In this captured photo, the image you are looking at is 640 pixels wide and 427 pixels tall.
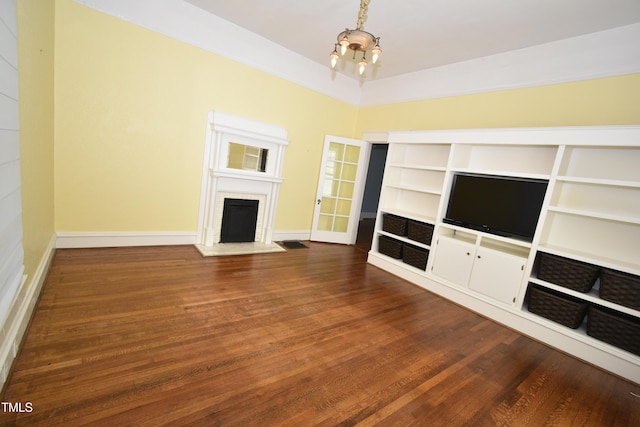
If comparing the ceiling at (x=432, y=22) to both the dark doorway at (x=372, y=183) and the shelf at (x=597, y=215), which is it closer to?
the shelf at (x=597, y=215)

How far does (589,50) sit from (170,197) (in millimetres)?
5212

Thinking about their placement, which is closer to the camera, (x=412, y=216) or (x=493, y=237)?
(x=493, y=237)

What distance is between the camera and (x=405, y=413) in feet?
5.79

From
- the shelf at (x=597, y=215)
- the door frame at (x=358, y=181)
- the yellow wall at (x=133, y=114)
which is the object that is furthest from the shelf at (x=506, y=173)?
the yellow wall at (x=133, y=114)

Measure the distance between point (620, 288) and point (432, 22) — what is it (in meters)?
3.18

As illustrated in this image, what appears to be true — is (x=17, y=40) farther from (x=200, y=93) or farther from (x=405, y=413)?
(x=405, y=413)

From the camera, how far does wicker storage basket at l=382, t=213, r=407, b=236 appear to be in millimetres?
4203

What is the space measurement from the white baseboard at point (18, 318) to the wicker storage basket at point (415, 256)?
12.8ft

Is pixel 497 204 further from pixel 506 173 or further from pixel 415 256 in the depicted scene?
pixel 415 256

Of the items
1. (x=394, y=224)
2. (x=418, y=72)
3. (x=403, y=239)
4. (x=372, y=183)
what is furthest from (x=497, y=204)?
(x=372, y=183)

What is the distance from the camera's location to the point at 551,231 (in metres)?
3.10

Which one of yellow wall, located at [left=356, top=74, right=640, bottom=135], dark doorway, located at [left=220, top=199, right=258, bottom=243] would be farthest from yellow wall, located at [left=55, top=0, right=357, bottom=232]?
yellow wall, located at [left=356, top=74, right=640, bottom=135]

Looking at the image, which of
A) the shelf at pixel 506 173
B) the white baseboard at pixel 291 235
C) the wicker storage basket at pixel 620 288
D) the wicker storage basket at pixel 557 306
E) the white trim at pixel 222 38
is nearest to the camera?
the wicker storage basket at pixel 620 288

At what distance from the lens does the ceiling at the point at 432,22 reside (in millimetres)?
2762
